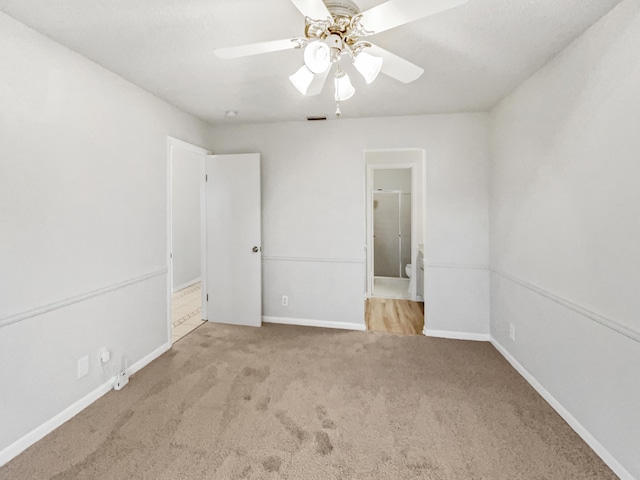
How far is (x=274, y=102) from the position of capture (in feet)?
9.75

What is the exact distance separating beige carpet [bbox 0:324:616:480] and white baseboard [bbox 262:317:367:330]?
0.68 m

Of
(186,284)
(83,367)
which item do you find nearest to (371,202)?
(186,284)

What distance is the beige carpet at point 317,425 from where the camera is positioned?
63.4 inches

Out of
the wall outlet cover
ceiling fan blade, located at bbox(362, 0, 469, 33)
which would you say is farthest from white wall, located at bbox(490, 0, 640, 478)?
the wall outlet cover

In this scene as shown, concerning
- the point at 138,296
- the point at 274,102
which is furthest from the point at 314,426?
the point at 274,102

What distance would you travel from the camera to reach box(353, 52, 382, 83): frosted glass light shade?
1.45m

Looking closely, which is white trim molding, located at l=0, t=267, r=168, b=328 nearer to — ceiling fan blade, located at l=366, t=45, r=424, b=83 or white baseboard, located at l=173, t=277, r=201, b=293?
ceiling fan blade, located at l=366, t=45, r=424, b=83

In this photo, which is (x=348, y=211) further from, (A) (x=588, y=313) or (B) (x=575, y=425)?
(B) (x=575, y=425)

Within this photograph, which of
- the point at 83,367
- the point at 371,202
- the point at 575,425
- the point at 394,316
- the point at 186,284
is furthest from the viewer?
the point at 186,284

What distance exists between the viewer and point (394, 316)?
13.3ft

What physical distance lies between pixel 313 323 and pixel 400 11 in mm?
3148

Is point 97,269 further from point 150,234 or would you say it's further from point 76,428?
point 76,428

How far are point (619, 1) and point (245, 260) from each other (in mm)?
3515

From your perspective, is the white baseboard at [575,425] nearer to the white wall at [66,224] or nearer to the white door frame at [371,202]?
the white door frame at [371,202]
